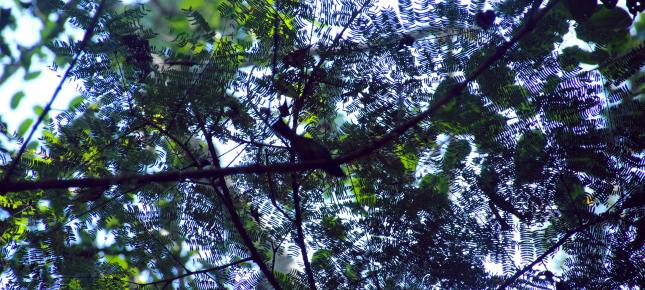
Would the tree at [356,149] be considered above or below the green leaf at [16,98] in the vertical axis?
below

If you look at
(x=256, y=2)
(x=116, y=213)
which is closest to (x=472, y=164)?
(x=256, y=2)

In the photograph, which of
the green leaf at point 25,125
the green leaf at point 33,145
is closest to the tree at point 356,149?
the green leaf at point 33,145

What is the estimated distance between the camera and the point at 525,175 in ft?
10.7

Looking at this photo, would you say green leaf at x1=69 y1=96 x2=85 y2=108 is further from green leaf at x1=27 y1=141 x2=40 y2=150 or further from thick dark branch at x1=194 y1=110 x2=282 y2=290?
thick dark branch at x1=194 y1=110 x2=282 y2=290

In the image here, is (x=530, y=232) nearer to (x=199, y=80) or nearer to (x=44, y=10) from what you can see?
(x=199, y=80)

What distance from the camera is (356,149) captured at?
3.19 meters

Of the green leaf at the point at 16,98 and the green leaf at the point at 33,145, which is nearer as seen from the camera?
the green leaf at the point at 33,145

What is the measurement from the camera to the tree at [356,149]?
10.4ft

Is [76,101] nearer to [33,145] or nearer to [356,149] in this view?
[33,145]

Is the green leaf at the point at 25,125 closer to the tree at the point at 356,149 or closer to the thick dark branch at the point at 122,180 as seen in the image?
the tree at the point at 356,149

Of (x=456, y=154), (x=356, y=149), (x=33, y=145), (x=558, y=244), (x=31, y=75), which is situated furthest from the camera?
(x=31, y=75)

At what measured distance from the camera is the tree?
3.17 meters

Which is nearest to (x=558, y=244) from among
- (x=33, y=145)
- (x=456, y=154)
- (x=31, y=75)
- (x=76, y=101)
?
(x=456, y=154)

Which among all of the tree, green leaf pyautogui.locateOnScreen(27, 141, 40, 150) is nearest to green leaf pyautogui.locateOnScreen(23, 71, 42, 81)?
green leaf pyautogui.locateOnScreen(27, 141, 40, 150)
